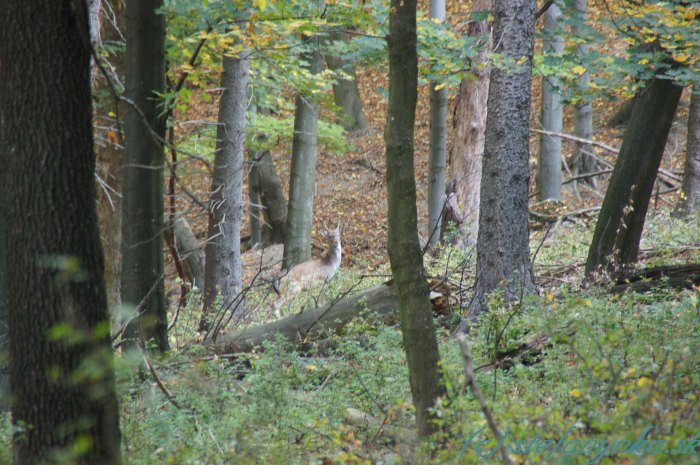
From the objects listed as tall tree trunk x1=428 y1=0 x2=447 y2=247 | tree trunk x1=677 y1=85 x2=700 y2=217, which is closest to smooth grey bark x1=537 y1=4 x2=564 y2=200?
tall tree trunk x1=428 y1=0 x2=447 y2=247

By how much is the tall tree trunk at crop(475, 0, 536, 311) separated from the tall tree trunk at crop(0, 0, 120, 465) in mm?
5036

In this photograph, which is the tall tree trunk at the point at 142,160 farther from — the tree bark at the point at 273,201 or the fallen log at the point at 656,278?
the tree bark at the point at 273,201

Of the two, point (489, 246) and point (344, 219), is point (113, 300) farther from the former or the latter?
point (344, 219)

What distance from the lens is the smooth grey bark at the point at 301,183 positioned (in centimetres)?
1689

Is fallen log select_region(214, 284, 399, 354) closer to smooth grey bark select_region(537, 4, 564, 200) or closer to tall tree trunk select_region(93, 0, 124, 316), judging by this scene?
tall tree trunk select_region(93, 0, 124, 316)

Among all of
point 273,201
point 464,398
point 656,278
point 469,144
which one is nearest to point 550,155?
point 469,144

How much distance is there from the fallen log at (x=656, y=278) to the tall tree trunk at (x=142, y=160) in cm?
496

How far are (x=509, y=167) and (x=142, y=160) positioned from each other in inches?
157

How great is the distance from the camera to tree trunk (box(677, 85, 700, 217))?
13570mm

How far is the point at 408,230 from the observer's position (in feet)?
14.0

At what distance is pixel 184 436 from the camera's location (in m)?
4.87

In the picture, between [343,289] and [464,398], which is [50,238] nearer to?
[464,398]

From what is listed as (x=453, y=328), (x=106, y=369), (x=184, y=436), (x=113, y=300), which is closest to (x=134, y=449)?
(x=184, y=436)

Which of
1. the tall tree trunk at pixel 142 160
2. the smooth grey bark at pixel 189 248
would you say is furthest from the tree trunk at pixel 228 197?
the tall tree trunk at pixel 142 160
